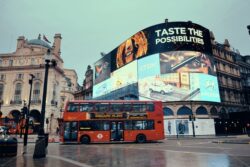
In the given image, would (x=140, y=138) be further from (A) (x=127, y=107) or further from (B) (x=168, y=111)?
(B) (x=168, y=111)

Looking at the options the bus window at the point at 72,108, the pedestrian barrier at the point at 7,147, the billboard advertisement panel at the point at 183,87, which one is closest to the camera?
the pedestrian barrier at the point at 7,147

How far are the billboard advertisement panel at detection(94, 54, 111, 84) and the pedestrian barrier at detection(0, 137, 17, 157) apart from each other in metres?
49.1

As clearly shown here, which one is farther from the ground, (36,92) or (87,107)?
(36,92)

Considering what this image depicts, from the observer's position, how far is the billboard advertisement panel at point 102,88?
58.3m

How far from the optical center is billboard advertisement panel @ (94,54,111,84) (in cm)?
6019

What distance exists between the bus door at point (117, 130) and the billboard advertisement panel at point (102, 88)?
1436 inches

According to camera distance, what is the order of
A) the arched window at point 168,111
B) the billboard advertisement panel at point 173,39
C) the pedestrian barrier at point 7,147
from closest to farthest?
the pedestrian barrier at point 7,147 → the arched window at point 168,111 → the billboard advertisement panel at point 173,39

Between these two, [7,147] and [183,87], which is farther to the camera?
[183,87]

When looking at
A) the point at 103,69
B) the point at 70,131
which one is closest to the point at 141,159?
the point at 70,131

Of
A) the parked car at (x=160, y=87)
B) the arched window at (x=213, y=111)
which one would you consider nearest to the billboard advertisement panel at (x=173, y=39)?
the parked car at (x=160, y=87)

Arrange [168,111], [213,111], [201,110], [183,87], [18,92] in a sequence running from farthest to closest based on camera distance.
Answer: [18,92]
[213,111]
[168,111]
[201,110]
[183,87]

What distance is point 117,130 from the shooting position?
69.4 ft

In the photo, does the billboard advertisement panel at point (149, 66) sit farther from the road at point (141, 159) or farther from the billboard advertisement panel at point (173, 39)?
the road at point (141, 159)

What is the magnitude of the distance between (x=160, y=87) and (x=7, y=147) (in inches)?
1349
